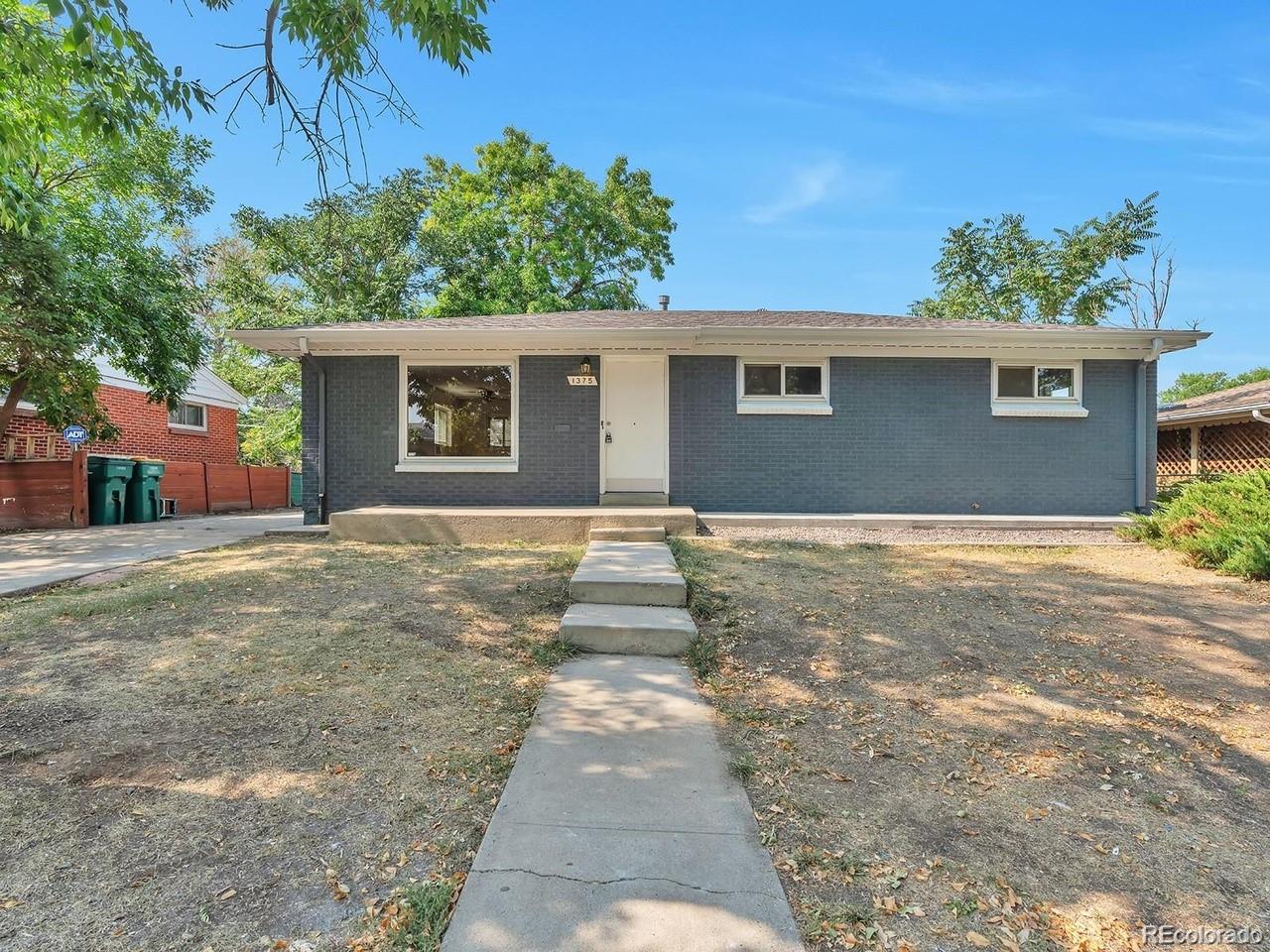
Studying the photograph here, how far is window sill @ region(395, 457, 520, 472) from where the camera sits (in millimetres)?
8992

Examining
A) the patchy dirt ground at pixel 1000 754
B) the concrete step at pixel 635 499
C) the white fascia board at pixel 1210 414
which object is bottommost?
the patchy dirt ground at pixel 1000 754

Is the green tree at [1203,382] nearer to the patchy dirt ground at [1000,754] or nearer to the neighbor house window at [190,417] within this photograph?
the patchy dirt ground at [1000,754]

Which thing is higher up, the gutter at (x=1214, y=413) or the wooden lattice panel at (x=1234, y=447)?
the gutter at (x=1214, y=413)

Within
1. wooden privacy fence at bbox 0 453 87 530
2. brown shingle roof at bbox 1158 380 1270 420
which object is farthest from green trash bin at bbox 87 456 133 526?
brown shingle roof at bbox 1158 380 1270 420

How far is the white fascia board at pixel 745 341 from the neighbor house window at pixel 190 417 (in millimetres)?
9736

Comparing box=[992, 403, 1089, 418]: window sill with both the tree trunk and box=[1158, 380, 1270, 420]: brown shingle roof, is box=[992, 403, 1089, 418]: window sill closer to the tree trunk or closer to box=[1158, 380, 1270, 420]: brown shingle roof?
box=[1158, 380, 1270, 420]: brown shingle roof

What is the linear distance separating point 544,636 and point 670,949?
8.79 ft

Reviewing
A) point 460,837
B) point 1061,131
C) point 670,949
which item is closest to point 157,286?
point 460,837

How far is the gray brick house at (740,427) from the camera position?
8.91 meters

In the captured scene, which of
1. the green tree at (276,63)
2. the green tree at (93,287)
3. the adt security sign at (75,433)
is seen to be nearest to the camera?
the green tree at (276,63)

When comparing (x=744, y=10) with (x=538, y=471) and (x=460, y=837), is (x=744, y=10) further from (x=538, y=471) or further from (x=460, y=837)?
(x=460, y=837)

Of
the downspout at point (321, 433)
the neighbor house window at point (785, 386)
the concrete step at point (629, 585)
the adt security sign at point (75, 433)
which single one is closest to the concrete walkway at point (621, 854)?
the concrete step at point (629, 585)

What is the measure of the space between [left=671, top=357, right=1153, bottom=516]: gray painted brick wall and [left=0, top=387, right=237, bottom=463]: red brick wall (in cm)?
1144

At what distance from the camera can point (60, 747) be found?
8.32 feet
